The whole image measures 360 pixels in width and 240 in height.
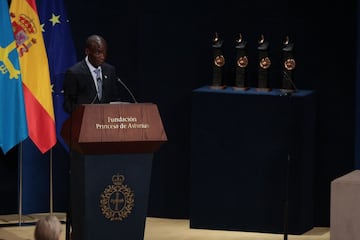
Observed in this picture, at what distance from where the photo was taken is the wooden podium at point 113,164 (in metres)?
8.01

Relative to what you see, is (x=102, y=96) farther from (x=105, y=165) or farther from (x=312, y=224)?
(x=312, y=224)

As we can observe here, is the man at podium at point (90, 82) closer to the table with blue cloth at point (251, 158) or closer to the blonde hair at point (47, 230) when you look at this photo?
the table with blue cloth at point (251, 158)

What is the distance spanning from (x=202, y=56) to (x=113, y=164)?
2.41 metres

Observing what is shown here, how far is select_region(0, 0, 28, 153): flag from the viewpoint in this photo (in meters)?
9.56

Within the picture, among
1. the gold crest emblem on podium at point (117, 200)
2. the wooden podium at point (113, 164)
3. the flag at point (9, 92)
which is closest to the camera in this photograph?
the wooden podium at point (113, 164)

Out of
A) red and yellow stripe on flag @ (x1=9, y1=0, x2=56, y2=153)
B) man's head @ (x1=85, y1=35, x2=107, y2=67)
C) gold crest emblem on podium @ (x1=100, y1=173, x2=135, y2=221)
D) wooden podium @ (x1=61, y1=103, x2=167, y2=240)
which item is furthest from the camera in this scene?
red and yellow stripe on flag @ (x1=9, y1=0, x2=56, y2=153)

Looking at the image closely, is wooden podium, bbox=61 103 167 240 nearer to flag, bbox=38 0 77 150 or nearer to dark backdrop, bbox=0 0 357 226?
flag, bbox=38 0 77 150

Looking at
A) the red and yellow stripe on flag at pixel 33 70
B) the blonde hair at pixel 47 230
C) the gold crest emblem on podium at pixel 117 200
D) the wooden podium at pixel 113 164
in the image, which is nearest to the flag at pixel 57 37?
the red and yellow stripe on flag at pixel 33 70

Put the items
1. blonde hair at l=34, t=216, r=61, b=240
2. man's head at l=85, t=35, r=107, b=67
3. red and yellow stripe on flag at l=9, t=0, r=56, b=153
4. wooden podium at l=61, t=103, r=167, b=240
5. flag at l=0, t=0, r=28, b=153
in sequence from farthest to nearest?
1. red and yellow stripe on flag at l=9, t=0, r=56, b=153
2. flag at l=0, t=0, r=28, b=153
3. man's head at l=85, t=35, r=107, b=67
4. wooden podium at l=61, t=103, r=167, b=240
5. blonde hair at l=34, t=216, r=61, b=240

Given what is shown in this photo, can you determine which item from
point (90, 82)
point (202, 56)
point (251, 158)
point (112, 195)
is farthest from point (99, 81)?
point (251, 158)

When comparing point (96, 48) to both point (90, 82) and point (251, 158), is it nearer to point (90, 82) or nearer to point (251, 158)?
point (90, 82)

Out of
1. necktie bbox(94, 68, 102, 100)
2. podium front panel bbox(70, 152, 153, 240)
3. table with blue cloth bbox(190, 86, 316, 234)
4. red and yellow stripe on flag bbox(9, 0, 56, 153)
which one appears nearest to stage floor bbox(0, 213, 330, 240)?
table with blue cloth bbox(190, 86, 316, 234)

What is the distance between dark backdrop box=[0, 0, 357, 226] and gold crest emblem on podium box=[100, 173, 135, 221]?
224 centimetres

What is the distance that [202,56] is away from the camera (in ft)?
33.5
